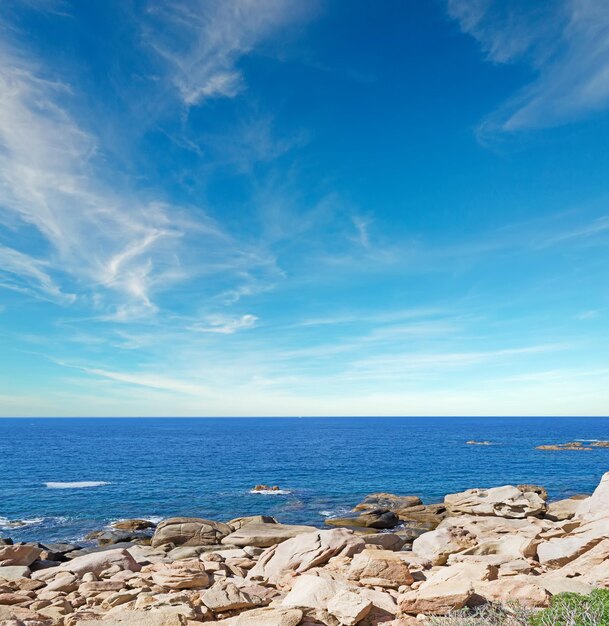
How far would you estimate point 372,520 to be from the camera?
147 feet

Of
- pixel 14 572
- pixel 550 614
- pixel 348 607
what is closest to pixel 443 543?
pixel 348 607

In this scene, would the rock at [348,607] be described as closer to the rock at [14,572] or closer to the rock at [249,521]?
the rock at [14,572]

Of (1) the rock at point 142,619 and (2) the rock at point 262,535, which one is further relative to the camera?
(2) the rock at point 262,535

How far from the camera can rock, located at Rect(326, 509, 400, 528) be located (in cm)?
4441

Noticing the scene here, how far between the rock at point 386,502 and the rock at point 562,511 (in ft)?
43.8

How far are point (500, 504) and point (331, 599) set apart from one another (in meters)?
34.6

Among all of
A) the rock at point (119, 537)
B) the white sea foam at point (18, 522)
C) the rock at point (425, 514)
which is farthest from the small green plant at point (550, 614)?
the white sea foam at point (18, 522)

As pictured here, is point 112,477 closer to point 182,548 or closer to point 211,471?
point 211,471

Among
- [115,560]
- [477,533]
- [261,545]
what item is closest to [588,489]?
[477,533]

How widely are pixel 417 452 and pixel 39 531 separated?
8851 centimetres

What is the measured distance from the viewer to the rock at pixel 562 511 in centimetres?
4388

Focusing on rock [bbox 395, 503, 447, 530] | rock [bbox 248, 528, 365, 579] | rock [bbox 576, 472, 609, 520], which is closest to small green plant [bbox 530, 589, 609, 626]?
rock [bbox 248, 528, 365, 579]

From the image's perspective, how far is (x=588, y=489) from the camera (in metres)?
65.0

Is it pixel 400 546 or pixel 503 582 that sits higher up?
pixel 503 582
